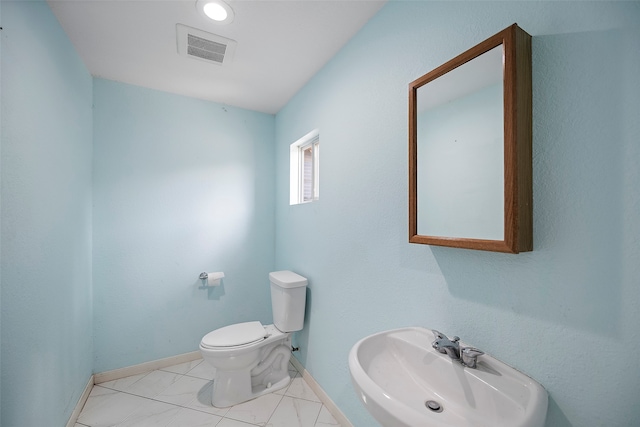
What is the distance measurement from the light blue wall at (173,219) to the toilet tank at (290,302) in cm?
70

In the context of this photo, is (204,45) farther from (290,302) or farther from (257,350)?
(257,350)

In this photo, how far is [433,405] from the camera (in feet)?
3.04

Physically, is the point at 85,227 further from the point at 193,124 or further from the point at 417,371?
the point at 417,371

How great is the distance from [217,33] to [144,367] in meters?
2.58

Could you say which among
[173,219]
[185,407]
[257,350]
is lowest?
[185,407]

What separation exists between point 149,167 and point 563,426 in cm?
279

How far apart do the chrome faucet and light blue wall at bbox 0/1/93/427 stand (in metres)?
1.63

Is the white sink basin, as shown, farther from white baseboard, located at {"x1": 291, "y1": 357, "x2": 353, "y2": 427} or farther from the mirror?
white baseboard, located at {"x1": 291, "y1": 357, "x2": 353, "y2": 427}

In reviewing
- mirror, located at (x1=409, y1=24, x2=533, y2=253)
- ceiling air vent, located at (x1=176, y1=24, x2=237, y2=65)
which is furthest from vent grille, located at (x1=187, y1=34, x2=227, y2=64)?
mirror, located at (x1=409, y1=24, x2=533, y2=253)

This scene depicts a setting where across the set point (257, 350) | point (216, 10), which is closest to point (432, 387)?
point (257, 350)

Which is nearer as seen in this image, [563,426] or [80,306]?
[563,426]

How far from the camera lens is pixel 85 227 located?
1.91 metres

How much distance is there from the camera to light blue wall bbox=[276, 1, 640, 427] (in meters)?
0.65

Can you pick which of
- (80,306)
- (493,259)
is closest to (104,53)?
(80,306)
